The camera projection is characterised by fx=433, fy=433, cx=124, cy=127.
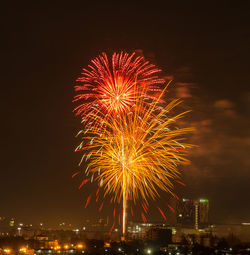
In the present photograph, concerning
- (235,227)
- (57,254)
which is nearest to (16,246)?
(57,254)

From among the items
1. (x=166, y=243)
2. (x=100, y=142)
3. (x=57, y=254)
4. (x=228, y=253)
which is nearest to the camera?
(x=100, y=142)

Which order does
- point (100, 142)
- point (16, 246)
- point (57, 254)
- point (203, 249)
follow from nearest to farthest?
1. point (100, 142)
2. point (203, 249)
3. point (57, 254)
4. point (16, 246)

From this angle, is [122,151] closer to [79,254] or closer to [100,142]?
[100,142]

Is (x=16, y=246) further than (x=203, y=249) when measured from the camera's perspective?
Yes

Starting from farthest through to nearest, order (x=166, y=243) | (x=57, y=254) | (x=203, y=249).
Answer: (x=166, y=243) < (x=57, y=254) < (x=203, y=249)

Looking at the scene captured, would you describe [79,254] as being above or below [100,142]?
below

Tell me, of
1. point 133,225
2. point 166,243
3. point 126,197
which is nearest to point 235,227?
point 133,225

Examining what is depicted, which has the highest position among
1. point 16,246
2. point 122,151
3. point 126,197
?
point 122,151

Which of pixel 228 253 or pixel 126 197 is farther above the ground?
pixel 126 197

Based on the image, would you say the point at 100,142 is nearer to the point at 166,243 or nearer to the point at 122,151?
the point at 122,151
